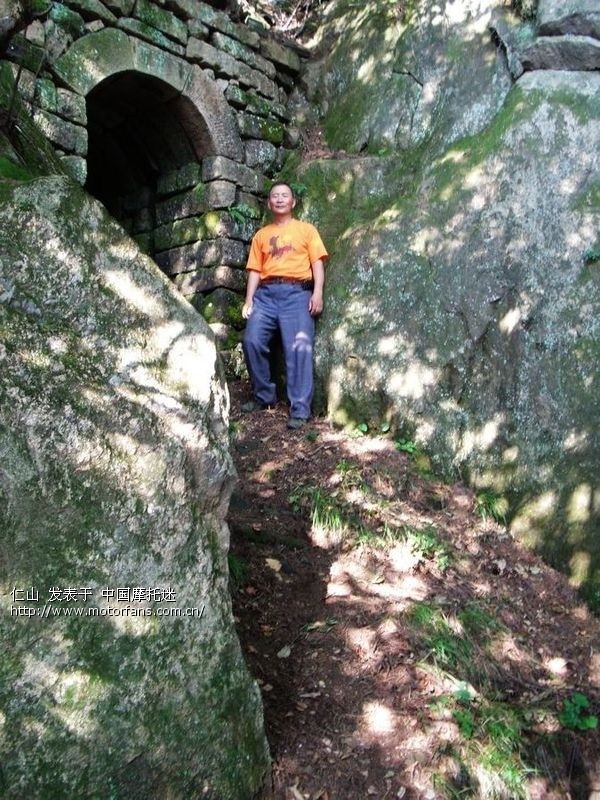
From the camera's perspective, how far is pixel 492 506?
4.21 metres

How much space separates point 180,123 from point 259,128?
77 centimetres

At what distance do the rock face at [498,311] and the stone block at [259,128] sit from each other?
1580mm

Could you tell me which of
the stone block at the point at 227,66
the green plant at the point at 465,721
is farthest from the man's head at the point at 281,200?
the green plant at the point at 465,721

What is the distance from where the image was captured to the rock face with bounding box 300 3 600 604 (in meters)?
4.13

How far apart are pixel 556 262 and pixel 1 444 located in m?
3.62

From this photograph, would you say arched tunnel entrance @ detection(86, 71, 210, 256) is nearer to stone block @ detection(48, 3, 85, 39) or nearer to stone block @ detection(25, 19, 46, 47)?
stone block @ detection(48, 3, 85, 39)

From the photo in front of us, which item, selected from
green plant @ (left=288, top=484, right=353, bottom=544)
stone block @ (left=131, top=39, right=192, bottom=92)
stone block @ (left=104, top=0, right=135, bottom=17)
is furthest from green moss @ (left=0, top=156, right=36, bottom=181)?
stone block @ (left=104, top=0, right=135, bottom=17)

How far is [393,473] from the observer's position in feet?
14.3

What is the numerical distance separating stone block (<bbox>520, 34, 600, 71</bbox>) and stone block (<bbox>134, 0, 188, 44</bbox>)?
271cm

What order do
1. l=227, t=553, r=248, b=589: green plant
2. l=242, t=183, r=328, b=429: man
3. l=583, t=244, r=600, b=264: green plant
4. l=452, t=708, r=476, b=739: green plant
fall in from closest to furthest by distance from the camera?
l=452, t=708, r=476, b=739: green plant < l=227, t=553, r=248, b=589: green plant < l=583, t=244, r=600, b=264: green plant < l=242, t=183, r=328, b=429: man

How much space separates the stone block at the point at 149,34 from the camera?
5.28m

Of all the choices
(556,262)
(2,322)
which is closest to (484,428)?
(556,262)

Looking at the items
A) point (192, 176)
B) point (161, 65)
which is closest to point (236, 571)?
point (192, 176)

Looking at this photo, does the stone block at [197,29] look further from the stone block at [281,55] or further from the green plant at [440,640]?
the green plant at [440,640]
